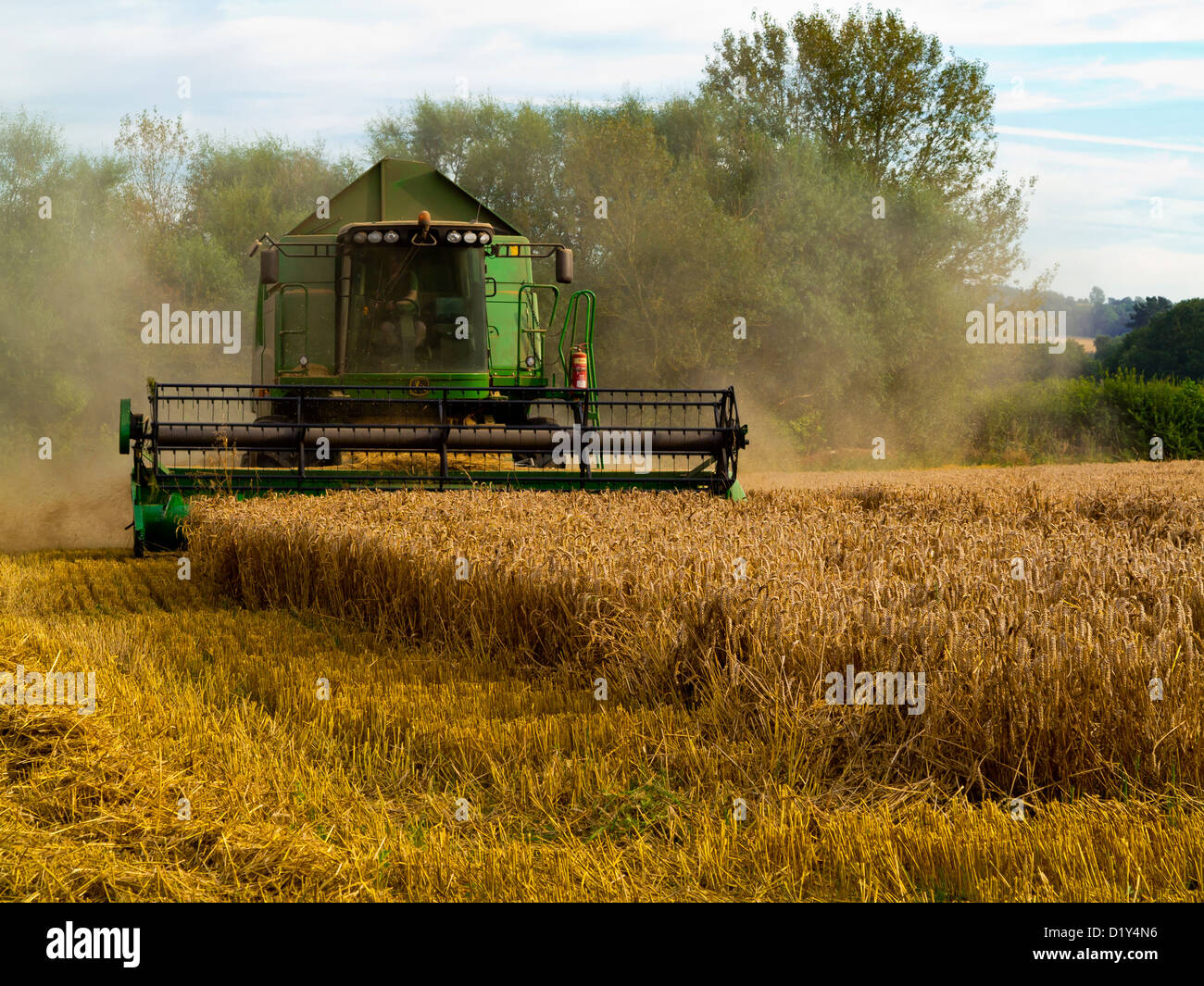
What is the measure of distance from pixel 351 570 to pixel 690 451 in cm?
386

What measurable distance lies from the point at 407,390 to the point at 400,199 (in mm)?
2841

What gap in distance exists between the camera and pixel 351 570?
6.10 metres

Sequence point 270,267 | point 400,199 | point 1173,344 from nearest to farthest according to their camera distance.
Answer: point 270,267 < point 400,199 < point 1173,344

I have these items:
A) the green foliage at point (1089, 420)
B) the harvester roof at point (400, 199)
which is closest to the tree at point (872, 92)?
the green foliage at point (1089, 420)

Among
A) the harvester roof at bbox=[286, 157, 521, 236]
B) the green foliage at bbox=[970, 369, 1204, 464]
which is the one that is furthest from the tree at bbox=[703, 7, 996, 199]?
the harvester roof at bbox=[286, 157, 521, 236]

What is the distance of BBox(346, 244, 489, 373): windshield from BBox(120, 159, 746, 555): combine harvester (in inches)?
0.5

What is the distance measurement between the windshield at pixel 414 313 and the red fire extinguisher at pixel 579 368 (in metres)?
0.77

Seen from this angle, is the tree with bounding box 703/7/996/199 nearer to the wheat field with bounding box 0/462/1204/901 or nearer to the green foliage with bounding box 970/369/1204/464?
the green foliage with bounding box 970/369/1204/464

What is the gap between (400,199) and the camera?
10984 millimetres

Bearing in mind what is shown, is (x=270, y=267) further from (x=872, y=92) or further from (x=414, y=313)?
(x=872, y=92)

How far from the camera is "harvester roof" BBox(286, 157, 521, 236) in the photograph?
11.0 meters

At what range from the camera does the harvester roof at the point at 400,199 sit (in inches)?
431

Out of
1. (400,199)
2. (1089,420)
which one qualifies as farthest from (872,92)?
(400,199)
